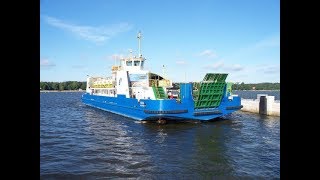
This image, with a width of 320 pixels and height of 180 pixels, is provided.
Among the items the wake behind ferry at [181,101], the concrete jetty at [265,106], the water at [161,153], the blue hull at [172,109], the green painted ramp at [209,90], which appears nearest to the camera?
the water at [161,153]

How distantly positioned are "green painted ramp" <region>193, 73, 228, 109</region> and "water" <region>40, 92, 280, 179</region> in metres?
2.29

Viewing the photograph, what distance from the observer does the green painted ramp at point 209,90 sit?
23.5 meters

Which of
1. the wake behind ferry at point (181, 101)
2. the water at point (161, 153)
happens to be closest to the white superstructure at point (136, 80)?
the wake behind ferry at point (181, 101)

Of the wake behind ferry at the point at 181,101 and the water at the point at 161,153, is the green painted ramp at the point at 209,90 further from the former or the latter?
the water at the point at 161,153

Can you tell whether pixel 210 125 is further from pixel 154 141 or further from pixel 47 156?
pixel 47 156

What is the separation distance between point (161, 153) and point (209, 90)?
10701mm

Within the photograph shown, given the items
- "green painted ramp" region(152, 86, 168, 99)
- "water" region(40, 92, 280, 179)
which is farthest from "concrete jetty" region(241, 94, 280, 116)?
"green painted ramp" region(152, 86, 168, 99)

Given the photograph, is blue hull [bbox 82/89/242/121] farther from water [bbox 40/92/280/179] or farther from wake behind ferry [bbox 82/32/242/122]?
water [bbox 40/92/280/179]

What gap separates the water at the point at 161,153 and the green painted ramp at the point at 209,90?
229 centimetres

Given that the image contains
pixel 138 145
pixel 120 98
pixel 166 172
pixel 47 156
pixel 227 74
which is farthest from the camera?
pixel 120 98

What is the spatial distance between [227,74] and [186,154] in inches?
445
